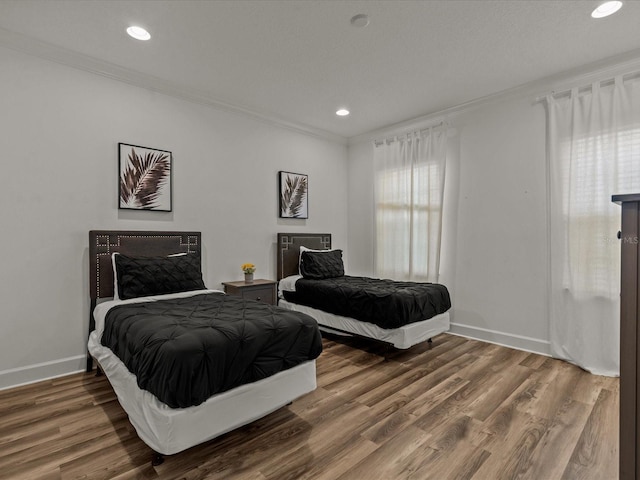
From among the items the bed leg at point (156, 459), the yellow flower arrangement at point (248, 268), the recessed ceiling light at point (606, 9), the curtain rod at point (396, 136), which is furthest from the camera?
A: the curtain rod at point (396, 136)

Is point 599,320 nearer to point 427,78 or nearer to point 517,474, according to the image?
point 517,474

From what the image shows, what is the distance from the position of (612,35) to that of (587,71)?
0.50 m

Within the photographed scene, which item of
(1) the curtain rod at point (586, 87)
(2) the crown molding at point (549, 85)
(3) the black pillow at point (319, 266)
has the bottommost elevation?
(3) the black pillow at point (319, 266)

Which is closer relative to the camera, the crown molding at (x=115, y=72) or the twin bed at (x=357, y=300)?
the crown molding at (x=115, y=72)

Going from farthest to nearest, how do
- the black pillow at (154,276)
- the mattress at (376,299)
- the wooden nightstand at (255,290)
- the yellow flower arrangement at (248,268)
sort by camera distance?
the yellow flower arrangement at (248,268) < the wooden nightstand at (255,290) < the mattress at (376,299) < the black pillow at (154,276)

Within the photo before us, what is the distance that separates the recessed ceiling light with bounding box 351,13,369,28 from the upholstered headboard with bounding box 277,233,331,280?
264 centimetres

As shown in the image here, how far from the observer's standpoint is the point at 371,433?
6.80ft

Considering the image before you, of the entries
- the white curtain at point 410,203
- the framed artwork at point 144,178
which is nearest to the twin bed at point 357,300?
the white curtain at point 410,203

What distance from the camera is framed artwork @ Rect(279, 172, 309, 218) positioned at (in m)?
4.55

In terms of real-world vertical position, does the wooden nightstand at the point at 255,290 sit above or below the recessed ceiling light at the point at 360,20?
below

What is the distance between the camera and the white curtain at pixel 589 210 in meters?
2.94

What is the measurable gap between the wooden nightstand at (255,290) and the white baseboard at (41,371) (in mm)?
1453

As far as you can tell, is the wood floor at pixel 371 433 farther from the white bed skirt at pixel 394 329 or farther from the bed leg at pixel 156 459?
the white bed skirt at pixel 394 329

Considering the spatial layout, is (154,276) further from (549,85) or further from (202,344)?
(549,85)
